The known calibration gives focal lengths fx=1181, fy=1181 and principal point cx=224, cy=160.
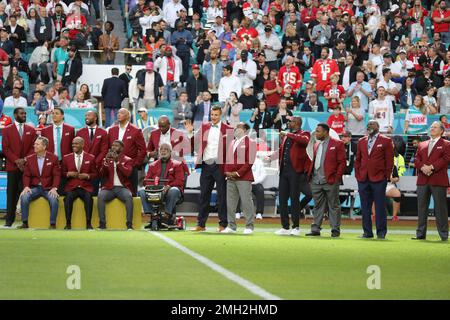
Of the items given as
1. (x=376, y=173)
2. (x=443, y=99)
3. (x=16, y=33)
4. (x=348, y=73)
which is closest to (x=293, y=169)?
(x=376, y=173)

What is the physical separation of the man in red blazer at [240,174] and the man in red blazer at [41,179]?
317 cm

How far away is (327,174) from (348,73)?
12195 mm

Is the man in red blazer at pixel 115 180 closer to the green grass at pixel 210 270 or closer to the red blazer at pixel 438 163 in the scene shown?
the green grass at pixel 210 270

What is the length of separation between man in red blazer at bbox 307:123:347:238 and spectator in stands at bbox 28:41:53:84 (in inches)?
496

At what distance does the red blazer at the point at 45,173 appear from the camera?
71.0 feet

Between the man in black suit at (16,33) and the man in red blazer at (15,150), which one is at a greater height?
the man in black suit at (16,33)

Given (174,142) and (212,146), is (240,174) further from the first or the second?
(174,142)

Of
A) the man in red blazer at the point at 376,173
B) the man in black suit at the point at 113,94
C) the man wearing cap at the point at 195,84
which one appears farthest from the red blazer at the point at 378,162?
the man wearing cap at the point at 195,84

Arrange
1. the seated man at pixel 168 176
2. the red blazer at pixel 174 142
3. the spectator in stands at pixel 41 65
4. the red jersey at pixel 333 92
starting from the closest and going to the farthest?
1. the seated man at pixel 168 176
2. the red blazer at pixel 174 142
3. the red jersey at pixel 333 92
4. the spectator in stands at pixel 41 65

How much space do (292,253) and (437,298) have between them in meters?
5.32

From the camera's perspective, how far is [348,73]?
32594 millimetres

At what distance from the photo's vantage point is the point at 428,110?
31.1 meters

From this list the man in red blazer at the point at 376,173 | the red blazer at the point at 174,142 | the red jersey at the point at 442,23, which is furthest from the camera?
the red jersey at the point at 442,23

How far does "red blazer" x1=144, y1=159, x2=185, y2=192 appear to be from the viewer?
21.9m
